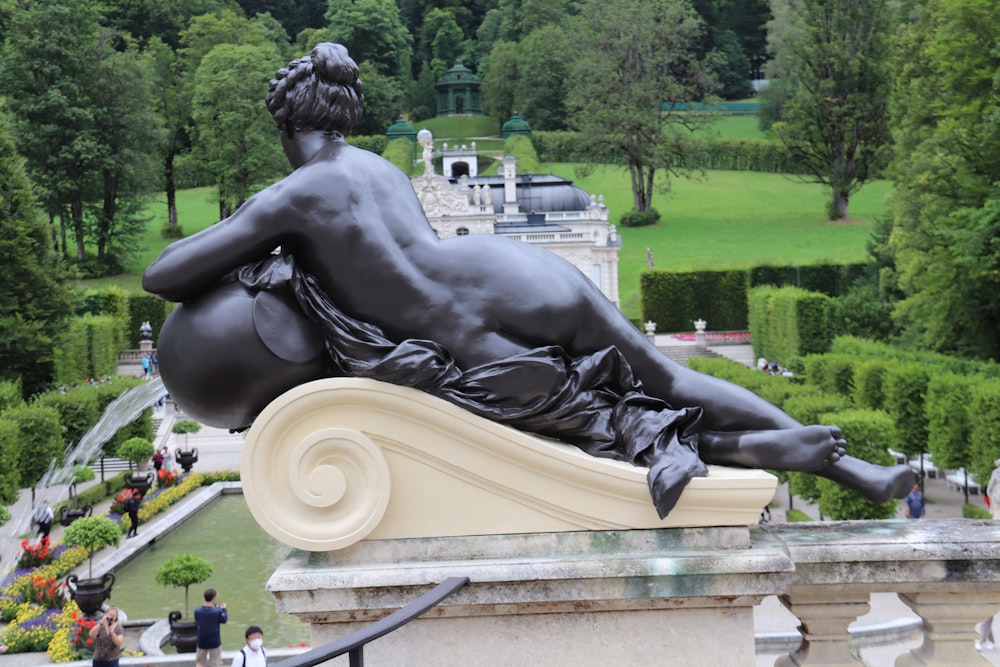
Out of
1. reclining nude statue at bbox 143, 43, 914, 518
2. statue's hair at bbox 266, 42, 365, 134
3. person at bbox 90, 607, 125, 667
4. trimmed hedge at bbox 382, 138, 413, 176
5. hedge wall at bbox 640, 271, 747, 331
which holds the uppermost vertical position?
statue's hair at bbox 266, 42, 365, 134

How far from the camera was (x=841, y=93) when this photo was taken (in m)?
67.4

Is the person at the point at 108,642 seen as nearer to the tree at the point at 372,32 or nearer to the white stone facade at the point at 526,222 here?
the white stone facade at the point at 526,222

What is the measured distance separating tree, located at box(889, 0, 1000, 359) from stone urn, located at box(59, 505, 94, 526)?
1957 centimetres

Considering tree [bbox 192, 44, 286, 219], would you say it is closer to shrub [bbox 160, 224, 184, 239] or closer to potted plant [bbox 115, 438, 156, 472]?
shrub [bbox 160, 224, 184, 239]

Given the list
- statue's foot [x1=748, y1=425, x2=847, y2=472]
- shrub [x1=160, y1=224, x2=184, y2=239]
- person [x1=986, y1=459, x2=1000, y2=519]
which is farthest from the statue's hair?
shrub [x1=160, y1=224, x2=184, y2=239]

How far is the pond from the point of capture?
14.5 meters

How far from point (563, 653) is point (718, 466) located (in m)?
0.83

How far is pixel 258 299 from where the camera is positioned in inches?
138

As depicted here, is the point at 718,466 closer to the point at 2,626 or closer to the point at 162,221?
the point at 2,626

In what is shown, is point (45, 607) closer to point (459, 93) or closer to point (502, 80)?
point (502, 80)

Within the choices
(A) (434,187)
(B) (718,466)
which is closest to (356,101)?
(B) (718,466)

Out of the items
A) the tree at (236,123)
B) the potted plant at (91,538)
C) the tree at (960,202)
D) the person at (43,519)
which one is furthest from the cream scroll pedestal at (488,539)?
the tree at (236,123)

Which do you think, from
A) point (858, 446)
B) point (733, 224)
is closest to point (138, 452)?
point (858, 446)

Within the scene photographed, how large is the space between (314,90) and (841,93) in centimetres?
6844
